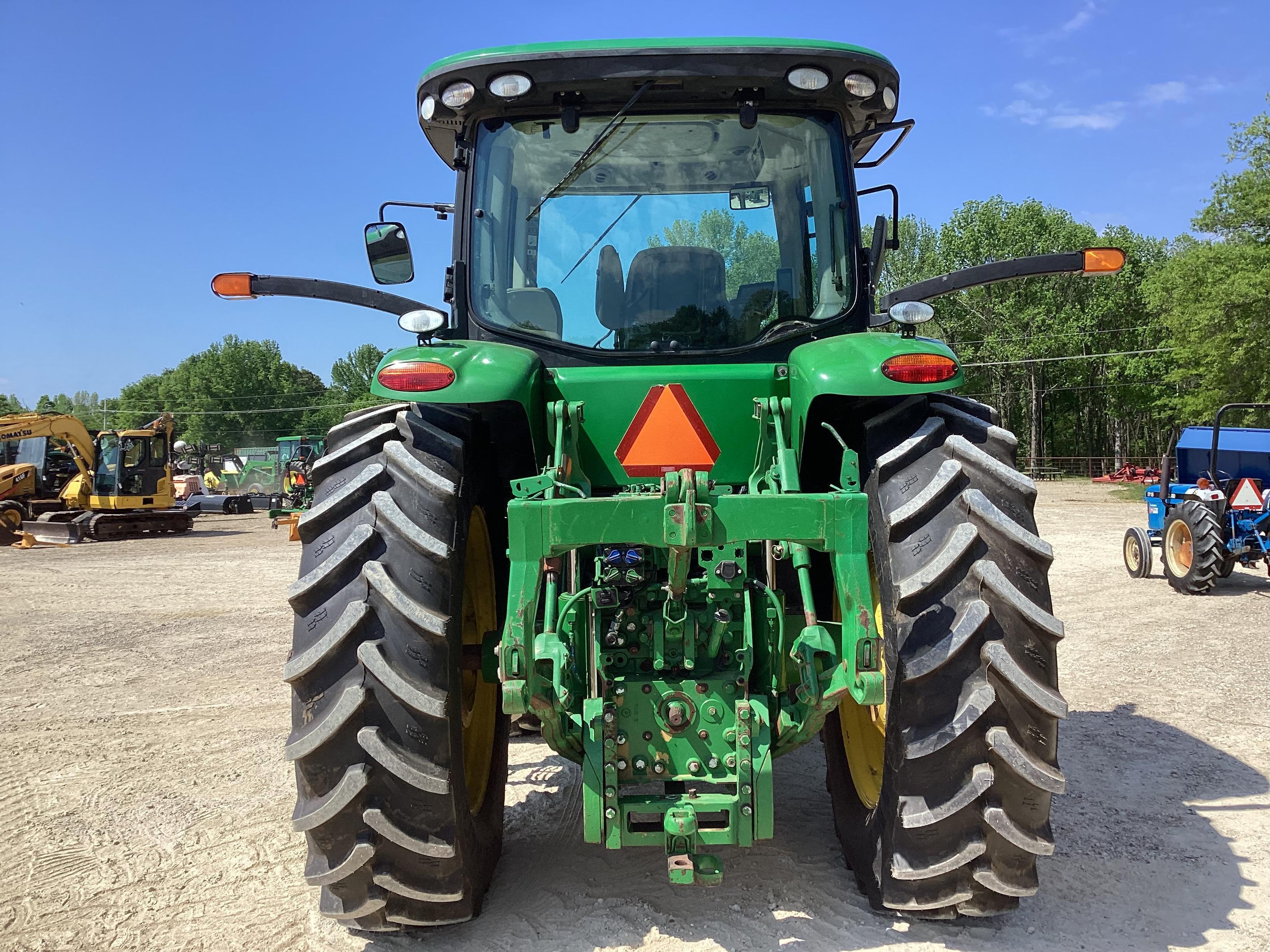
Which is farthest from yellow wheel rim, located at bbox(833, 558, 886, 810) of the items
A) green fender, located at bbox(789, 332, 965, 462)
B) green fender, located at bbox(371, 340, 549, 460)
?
green fender, located at bbox(371, 340, 549, 460)

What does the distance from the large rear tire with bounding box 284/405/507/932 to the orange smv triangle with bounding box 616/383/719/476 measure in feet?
1.93

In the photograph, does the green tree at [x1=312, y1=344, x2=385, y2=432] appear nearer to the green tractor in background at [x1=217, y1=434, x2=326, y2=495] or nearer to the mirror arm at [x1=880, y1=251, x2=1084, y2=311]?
the green tractor in background at [x1=217, y1=434, x2=326, y2=495]

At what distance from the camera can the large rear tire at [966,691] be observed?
8.27ft

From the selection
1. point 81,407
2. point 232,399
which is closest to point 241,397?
point 232,399

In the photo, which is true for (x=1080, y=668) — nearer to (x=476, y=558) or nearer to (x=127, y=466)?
(x=476, y=558)

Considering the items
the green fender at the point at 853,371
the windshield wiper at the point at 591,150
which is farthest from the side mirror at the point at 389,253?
the green fender at the point at 853,371

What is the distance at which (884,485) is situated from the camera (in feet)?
9.16

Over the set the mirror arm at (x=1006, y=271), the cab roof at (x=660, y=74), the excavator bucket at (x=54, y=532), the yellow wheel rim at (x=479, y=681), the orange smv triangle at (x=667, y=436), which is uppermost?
the cab roof at (x=660, y=74)

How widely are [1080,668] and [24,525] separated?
21820mm

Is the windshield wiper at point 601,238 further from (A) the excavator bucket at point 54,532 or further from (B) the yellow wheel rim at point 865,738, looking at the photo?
(A) the excavator bucket at point 54,532

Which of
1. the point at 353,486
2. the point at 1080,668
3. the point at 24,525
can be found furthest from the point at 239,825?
the point at 24,525

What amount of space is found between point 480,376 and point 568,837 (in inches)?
75.1

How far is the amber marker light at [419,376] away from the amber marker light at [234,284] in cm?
97

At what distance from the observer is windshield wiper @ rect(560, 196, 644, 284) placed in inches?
136
